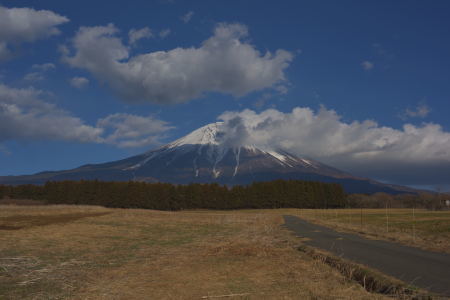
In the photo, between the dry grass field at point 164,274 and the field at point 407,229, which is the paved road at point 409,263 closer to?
the dry grass field at point 164,274

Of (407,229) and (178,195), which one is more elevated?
(407,229)

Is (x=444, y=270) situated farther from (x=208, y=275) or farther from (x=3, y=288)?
(x=3, y=288)

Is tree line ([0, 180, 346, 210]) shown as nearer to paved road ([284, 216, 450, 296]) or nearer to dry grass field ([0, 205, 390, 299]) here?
dry grass field ([0, 205, 390, 299])

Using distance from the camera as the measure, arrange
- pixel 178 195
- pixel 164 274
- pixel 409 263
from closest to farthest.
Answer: pixel 164 274, pixel 409 263, pixel 178 195

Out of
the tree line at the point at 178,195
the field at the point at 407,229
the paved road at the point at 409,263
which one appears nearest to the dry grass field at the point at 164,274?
the paved road at the point at 409,263

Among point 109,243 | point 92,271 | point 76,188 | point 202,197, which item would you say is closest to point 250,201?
point 202,197

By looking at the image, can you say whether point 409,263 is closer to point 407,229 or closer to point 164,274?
point 164,274

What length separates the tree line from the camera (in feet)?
383

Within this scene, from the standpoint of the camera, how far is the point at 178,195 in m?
119

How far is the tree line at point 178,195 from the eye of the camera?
116625 millimetres

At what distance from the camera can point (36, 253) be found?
16.7 m

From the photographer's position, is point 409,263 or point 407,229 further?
point 407,229

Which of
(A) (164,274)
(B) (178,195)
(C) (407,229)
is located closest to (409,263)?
(A) (164,274)

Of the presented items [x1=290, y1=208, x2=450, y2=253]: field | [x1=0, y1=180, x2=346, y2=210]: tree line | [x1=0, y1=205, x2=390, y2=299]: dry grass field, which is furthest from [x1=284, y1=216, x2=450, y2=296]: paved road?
[x1=0, y1=180, x2=346, y2=210]: tree line
